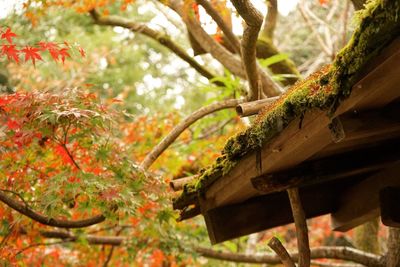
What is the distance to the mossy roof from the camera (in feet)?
5.83

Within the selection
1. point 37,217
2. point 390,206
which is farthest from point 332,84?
point 37,217

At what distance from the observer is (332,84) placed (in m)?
2.09

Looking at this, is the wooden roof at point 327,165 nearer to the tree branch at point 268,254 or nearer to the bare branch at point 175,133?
the bare branch at point 175,133

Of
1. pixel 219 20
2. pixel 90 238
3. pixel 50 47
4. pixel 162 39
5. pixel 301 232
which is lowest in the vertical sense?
pixel 301 232

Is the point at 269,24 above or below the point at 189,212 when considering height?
above

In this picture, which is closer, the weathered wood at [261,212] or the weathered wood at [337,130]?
the weathered wood at [337,130]

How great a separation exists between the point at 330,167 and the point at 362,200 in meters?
0.78

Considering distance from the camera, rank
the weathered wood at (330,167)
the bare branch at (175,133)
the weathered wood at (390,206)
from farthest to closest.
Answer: the bare branch at (175,133) < the weathered wood at (390,206) < the weathered wood at (330,167)

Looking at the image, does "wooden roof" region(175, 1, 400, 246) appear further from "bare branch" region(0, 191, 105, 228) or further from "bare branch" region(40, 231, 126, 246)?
"bare branch" region(40, 231, 126, 246)

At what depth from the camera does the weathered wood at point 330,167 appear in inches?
117

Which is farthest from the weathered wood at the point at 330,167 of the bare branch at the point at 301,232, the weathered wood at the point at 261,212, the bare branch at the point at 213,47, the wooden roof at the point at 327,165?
the bare branch at the point at 213,47

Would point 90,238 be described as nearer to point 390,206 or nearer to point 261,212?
point 261,212

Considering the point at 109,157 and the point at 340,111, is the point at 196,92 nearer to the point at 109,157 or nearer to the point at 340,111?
the point at 109,157

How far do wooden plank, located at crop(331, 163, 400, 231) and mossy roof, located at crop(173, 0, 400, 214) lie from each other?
1.13 metres
